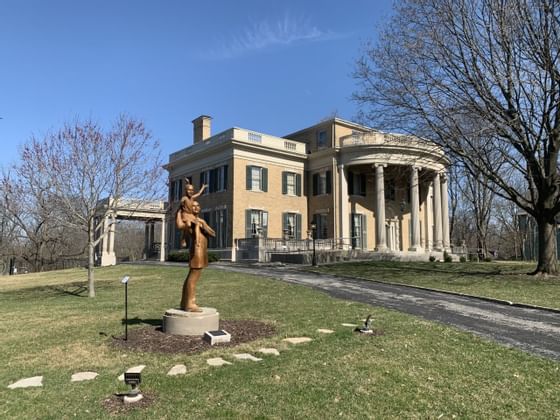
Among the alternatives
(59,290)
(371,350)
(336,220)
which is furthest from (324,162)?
(371,350)

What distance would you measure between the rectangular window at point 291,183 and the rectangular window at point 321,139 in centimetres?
303

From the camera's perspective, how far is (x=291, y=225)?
34938 mm

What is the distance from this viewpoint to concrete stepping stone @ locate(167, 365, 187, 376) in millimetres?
Result: 6059

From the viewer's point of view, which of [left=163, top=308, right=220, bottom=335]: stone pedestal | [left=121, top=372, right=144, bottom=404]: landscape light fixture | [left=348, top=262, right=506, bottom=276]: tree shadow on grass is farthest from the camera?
[left=348, top=262, right=506, bottom=276]: tree shadow on grass

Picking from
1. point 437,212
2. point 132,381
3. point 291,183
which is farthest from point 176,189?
point 132,381

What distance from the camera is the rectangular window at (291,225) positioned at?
113 feet

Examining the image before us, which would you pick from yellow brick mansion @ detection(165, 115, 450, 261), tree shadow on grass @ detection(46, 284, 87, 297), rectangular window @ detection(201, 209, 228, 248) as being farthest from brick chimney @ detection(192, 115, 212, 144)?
tree shadow on grass @ detection(46, 284, 87, 297)

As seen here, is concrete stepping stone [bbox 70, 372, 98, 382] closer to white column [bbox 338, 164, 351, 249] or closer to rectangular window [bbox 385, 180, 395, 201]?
white column [bbox 338, 164, 351, 249]

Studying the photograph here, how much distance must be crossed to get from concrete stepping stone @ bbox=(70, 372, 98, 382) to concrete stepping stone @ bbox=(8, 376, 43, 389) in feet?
1.27

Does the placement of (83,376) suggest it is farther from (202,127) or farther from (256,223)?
(202,127)

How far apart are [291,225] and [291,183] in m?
3.24

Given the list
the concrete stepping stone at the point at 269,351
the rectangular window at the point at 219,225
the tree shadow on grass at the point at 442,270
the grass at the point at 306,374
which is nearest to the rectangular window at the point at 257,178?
the rectangular window at the point at 219,225

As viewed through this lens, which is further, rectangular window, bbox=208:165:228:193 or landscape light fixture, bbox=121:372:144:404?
rectangular window, bbox=208:165:228:193

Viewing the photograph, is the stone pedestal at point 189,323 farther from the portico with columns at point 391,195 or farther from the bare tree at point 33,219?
the portico with columns at point 391,195
